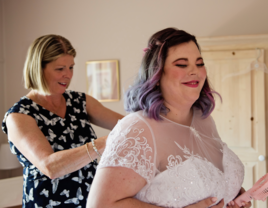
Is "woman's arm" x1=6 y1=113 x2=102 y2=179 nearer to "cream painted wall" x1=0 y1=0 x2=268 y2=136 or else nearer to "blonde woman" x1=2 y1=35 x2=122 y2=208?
"blonde woman" x1=2 y1=35 x2=122 y2=208

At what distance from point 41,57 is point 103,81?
2081 millimetres

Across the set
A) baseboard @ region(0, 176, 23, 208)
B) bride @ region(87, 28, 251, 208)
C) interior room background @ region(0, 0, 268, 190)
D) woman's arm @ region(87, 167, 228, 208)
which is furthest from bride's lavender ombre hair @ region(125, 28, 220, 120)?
baseboard @ region(0, 176, 23, 208)

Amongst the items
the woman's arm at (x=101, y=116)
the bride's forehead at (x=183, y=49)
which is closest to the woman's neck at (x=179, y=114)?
the bride's forehead at (x=183, y=49)

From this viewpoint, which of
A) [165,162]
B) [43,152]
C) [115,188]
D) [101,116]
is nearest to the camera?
[115,188]

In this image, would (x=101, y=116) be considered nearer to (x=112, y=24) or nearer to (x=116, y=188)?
(x=116, y=188)

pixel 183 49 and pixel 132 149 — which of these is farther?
pixel 183 49

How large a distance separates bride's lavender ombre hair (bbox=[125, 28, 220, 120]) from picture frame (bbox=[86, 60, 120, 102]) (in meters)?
2.32

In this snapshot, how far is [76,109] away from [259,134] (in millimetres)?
2133

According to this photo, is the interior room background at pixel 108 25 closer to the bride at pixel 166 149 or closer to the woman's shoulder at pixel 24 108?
the woman's shoulder at pixel 24 108

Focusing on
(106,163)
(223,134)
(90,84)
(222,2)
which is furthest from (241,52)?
(106,163)

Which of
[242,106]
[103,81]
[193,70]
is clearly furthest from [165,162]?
[103,81]

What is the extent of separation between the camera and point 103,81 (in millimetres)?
3574

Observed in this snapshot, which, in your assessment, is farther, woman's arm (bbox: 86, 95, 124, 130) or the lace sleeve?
woman's arm (bbox: 86, 95, 124, 130)

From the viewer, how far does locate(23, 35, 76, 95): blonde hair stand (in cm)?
150
